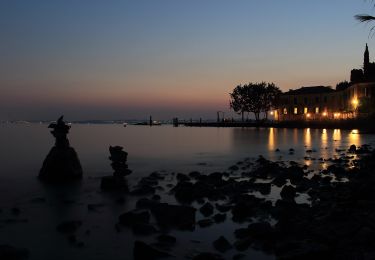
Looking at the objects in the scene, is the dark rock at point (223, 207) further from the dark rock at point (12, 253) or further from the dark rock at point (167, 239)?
the dark rock at point (12, 253)

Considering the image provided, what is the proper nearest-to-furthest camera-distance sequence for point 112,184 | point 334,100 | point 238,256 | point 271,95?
1. point 238,256
2. point 112,184
3. point 334,100
4. point 271,95

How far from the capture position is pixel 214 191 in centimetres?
1619

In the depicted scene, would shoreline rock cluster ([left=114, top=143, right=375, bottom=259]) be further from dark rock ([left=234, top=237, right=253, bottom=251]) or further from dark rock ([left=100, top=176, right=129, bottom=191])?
dark rock ([left=100, top=176, right=129, bottom=191])

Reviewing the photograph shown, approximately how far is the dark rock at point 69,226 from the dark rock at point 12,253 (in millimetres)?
2107

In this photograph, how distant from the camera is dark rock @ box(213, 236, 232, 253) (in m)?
9.68

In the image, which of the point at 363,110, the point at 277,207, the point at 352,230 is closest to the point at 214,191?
the point at 277,207

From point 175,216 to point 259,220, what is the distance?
2607mm

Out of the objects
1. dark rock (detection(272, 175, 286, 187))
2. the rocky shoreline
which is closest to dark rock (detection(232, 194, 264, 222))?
the rocky shoreline

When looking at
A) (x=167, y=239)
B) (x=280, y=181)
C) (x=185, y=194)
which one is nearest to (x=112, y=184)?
(x=185, y=194)

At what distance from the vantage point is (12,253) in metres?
9.23

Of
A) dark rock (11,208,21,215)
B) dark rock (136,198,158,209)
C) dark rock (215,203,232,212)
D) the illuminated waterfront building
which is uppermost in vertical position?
the illuminated waterfront building

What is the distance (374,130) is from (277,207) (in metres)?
63.6

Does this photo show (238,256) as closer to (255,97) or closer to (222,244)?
(222,244)

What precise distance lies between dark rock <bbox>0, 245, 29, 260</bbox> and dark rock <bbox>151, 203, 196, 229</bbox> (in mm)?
3921
